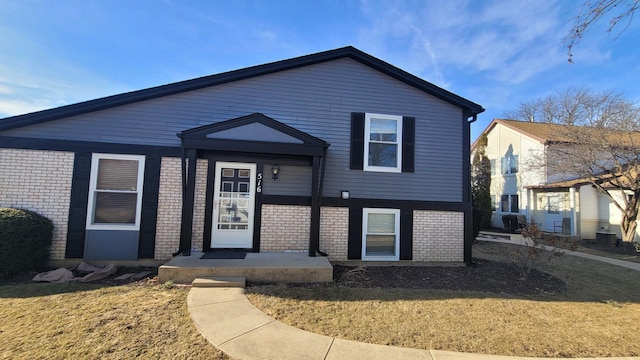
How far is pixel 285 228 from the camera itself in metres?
7.07

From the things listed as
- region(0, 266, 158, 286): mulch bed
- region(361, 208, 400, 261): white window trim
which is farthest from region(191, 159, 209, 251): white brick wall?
region(361, 208, 400, 261): white window trim

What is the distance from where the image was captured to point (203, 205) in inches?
269

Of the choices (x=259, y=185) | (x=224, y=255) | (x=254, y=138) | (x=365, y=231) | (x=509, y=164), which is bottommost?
(x=224, y=255)

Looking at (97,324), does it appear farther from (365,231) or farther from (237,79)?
(237,79)

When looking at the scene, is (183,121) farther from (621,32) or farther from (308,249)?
(621,32)

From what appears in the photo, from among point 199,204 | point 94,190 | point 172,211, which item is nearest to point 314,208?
point 199,204

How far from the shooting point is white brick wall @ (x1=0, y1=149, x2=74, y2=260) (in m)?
6.14

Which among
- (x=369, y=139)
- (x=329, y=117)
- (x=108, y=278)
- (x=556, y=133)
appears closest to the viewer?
(x=108, y=278)

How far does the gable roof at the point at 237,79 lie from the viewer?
6.23 m

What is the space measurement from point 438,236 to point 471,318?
12.2 ft

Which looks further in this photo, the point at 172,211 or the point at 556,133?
the point at 556,133

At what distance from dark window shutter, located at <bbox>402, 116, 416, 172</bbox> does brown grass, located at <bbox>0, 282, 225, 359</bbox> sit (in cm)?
582

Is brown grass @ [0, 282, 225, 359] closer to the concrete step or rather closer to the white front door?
the concrete step

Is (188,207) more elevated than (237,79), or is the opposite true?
(237,79)
